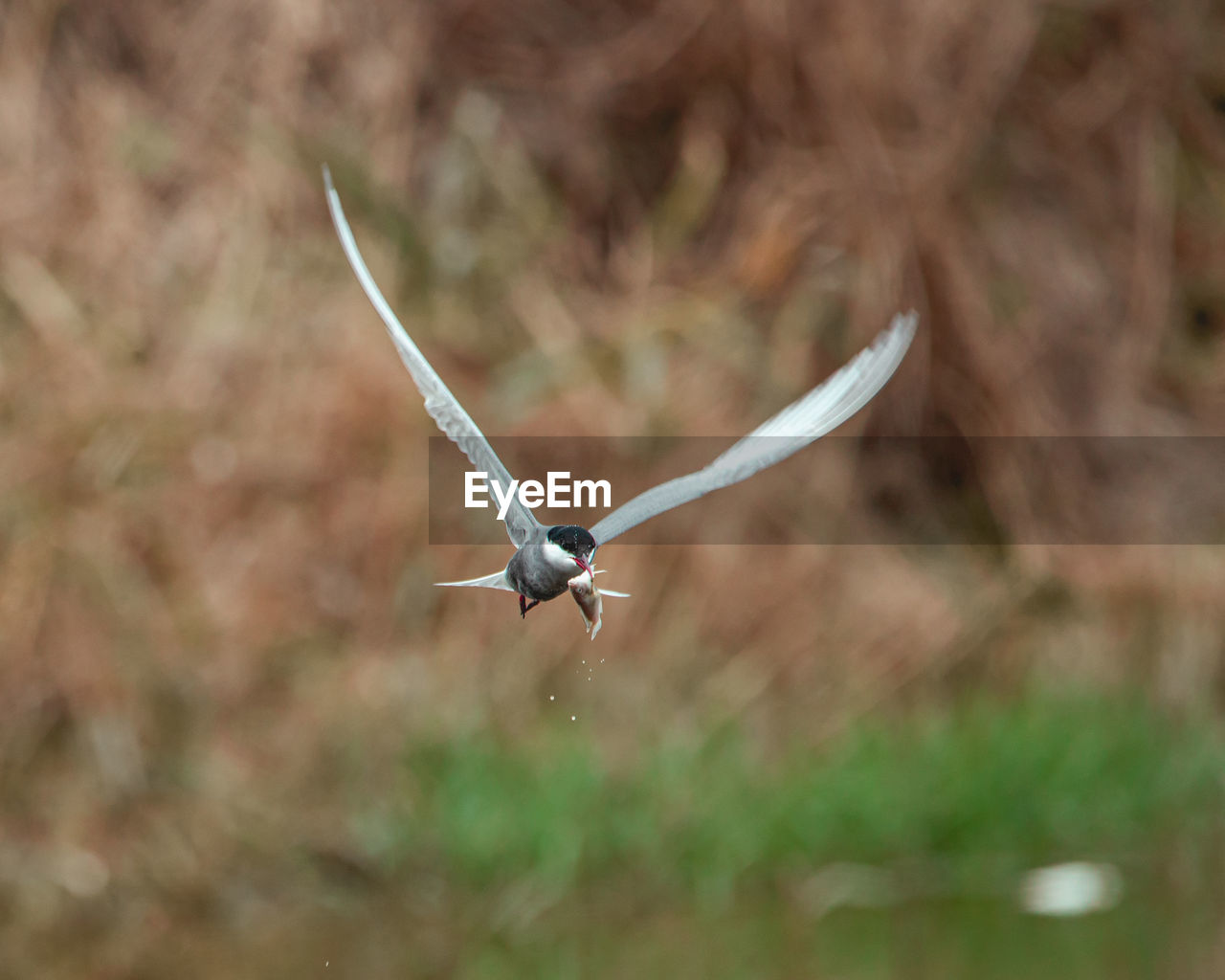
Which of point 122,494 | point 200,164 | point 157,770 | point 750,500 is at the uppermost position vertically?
point 200,164

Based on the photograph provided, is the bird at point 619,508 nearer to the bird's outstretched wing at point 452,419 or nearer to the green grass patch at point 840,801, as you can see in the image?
the bird's outstretched wing at point 452,419

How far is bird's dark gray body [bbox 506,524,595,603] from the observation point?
43 cm

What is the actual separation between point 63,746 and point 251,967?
2.06 feet

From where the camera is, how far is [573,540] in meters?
0.44

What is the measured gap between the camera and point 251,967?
2.38 meters

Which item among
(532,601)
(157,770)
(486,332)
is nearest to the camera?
(532,601)

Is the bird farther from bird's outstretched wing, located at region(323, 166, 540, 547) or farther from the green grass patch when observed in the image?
the green grass patch

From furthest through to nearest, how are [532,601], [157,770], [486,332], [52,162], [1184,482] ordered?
[1184,482] → [52,162] → [486,332] → [157,770] → [532,601]

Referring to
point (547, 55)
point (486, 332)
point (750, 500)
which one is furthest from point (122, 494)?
point (547, 55)

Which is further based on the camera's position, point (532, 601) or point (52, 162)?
point (52, 162)

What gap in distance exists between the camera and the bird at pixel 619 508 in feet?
1.43

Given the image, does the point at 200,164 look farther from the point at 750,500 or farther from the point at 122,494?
the point at 750,500

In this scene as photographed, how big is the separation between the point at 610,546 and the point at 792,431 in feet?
7.17

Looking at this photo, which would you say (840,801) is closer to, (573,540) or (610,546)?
(610,546)
